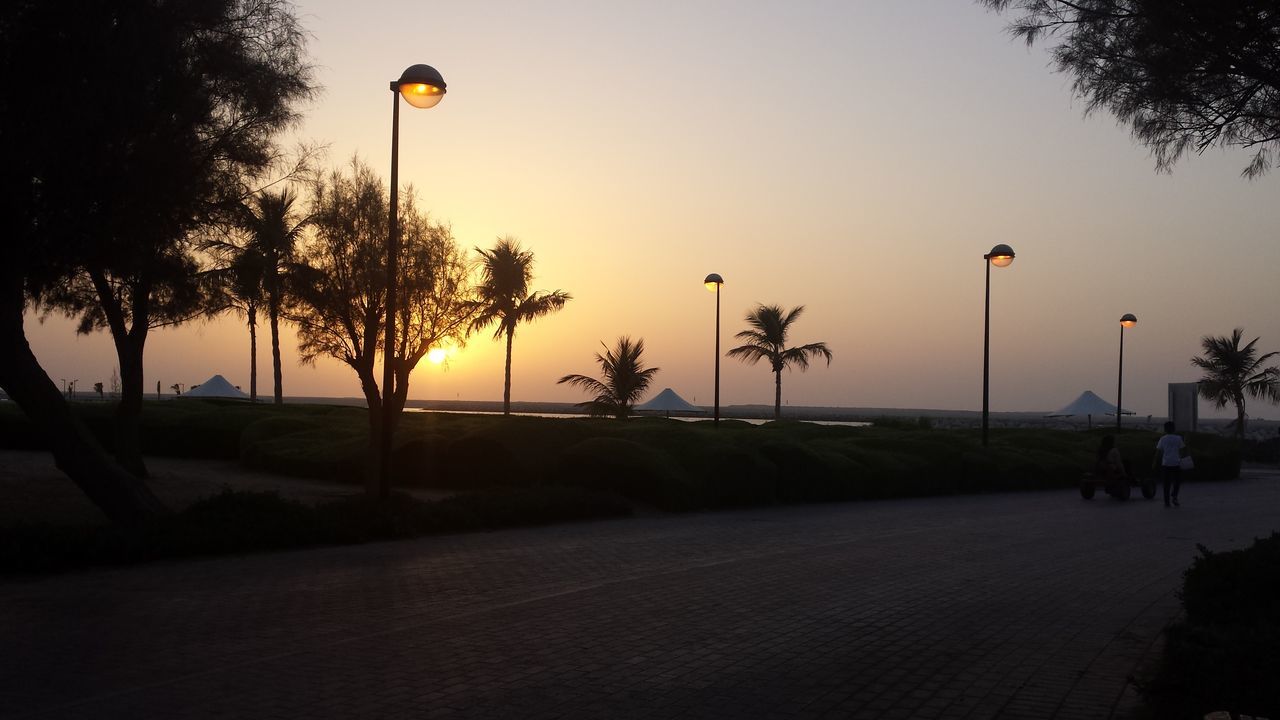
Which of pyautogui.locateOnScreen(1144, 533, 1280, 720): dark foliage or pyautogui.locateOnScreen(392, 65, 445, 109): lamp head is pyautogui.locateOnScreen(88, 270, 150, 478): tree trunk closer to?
pyautogui.locateOnScreen(392, 65, 445, 109): lamp head

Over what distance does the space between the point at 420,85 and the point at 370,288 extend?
18.0 feet

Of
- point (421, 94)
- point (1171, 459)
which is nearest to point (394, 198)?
point (421, 94)

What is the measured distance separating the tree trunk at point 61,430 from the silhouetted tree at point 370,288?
5849 millimetres

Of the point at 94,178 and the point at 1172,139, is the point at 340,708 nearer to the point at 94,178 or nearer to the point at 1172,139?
the point at 94,178

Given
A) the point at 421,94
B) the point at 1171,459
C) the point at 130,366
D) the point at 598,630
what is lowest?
the point at 598,630

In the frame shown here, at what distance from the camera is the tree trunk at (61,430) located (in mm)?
12766

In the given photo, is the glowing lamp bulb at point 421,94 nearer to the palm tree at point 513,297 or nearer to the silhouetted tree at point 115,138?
the silhouetted tree at point 115,138

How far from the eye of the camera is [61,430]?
13023 mm

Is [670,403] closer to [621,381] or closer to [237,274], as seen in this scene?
[621,381]

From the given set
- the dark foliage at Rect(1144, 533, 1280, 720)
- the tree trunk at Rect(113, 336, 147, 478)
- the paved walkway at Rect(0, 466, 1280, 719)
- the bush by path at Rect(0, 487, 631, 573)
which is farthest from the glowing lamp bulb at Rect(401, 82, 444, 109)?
the dark foliage at Rect(1144, 533, 1280, 720)

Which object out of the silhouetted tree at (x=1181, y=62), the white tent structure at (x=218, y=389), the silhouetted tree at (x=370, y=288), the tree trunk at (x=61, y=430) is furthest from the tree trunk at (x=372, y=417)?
the white tent structure at (x=218, y=389)

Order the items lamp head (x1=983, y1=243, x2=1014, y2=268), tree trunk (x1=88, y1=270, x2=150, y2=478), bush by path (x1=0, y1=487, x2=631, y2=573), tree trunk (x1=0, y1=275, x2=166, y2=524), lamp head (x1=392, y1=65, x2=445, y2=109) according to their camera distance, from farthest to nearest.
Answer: lamp head (x1=983, y1=243, x2=1014, y2=268), tree trunk (x1=88, y1=270, x2=150, y2=478), lamp head (x1=392, y1=65, x2=445, y2=109), tree trunk (x1=0, y1=275, x2=166, y2=524), bush by path (x1=0, y1=487, x2=631, y2=573)

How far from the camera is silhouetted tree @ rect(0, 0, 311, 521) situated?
11.5 meters

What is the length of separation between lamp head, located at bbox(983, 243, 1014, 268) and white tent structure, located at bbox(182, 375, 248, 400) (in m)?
40.3
